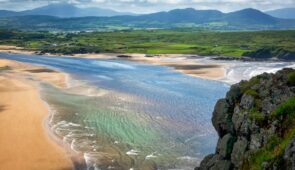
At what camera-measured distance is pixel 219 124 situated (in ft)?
93.0

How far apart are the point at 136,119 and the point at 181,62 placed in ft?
256

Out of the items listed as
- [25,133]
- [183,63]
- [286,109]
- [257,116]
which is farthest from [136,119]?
[183,63]

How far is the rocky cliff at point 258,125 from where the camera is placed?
2088 centimetres

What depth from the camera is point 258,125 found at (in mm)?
23516

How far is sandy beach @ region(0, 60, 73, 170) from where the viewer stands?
38.1 meters

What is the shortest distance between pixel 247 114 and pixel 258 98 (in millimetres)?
1719

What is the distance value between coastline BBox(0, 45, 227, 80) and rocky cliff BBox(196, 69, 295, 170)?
212 feet

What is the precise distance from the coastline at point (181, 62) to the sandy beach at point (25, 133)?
3699 centimetres

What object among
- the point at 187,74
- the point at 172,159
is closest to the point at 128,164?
the point at 172,159

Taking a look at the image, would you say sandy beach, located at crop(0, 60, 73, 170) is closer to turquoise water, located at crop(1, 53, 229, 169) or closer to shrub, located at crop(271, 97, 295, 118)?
turquoise water, located at crop(1, 53, 229, 169)

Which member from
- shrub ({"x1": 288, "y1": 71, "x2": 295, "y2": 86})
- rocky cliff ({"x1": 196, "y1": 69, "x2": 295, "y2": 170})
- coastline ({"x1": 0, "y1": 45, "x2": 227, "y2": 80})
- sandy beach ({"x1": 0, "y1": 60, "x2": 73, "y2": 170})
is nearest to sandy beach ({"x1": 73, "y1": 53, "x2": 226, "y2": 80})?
coastline ({"x1": 0, "y1": 45, "x2": 227, "y2": 80})

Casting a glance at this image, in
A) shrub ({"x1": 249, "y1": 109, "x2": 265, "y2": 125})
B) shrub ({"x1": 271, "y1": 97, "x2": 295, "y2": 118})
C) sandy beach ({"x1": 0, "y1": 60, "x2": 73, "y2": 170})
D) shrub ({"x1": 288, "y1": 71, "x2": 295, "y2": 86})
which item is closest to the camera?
shrub ({"x1": 271, "y1": 97, "x2": 295, "y2": 118})

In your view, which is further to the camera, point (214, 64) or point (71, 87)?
point (214, 64)

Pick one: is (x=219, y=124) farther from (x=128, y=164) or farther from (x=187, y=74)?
(x=187, y=74)
